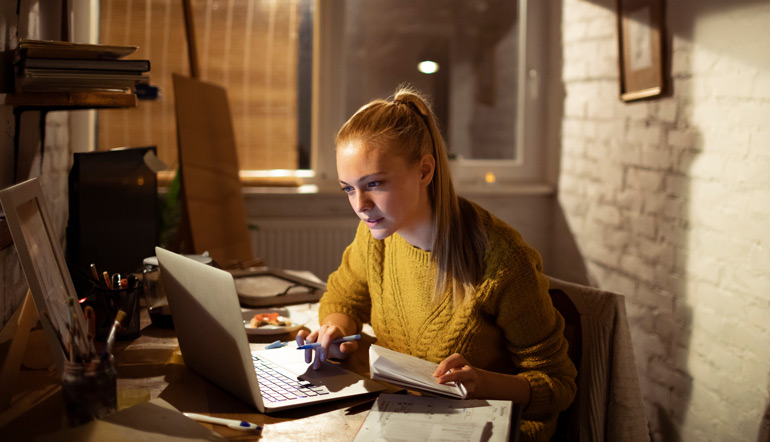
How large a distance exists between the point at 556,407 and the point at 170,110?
2.59 meters

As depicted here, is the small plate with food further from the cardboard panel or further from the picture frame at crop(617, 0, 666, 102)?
the picture frame at crop(617, 0, 666, 102)

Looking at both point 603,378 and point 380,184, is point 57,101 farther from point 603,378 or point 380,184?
point 603,378

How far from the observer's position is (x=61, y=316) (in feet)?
3.89

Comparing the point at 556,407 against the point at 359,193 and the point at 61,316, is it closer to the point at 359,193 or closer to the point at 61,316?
the point at 359,193

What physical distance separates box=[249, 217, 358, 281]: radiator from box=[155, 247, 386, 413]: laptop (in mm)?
2041

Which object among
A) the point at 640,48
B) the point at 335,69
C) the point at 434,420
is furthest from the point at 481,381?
the point at 335,69

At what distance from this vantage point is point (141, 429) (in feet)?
3.36

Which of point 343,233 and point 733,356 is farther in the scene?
point 343,233

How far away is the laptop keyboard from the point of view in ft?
3.95

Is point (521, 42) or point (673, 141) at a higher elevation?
point (521, 42)

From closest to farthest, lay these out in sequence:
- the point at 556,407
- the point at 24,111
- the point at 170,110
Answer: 1. the point at 556,407
2. the point at 24,111
3. the point at 170,110

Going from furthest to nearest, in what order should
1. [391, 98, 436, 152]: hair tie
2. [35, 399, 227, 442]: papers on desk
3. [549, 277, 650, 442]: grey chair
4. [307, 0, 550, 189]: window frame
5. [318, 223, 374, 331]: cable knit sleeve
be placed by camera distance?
[307, 0, 550, 189]: window frame → [318, 223, 374, 331]: cable knit sleeve → [549, 277, 650, 442]: grey chair → [391, 98, 436, 152]: hair tie → [35, 399, 227, 442]: papers on desk

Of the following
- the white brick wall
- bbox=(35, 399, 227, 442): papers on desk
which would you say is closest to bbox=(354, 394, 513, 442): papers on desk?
bbox=(35, 399, 227, 442): papers on desk

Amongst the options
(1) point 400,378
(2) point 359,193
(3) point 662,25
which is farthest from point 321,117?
(1) point 400,378
